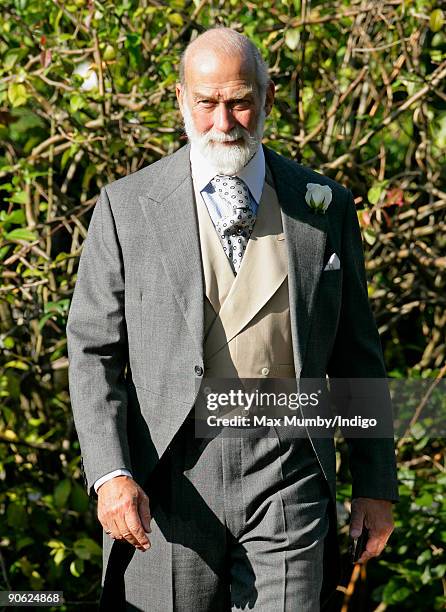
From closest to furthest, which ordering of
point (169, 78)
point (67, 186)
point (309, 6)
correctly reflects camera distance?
1. point (169, 78)
2. point (309, 6)
3. point (67, 186)

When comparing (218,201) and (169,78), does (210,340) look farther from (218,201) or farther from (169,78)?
(169,78)

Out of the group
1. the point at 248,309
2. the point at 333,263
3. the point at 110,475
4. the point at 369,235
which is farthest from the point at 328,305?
the point at 369,235

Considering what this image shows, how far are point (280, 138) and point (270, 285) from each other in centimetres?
158

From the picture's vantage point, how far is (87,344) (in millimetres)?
2521

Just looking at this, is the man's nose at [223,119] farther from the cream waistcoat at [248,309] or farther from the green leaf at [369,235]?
the green leaf at [369,235]

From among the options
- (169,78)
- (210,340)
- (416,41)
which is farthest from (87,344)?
(416,41)

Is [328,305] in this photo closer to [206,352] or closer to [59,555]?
[206,352]

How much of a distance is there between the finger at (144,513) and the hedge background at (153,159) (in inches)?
56.0


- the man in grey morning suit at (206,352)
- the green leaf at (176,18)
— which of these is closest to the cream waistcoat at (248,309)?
the man in grey morning suit at (206,352)

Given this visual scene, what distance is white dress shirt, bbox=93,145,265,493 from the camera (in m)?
2.61

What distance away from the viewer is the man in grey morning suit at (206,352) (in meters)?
2.49

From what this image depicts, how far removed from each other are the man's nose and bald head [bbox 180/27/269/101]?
0.31 feet

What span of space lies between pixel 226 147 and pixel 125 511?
89cm

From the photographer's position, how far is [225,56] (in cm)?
253
